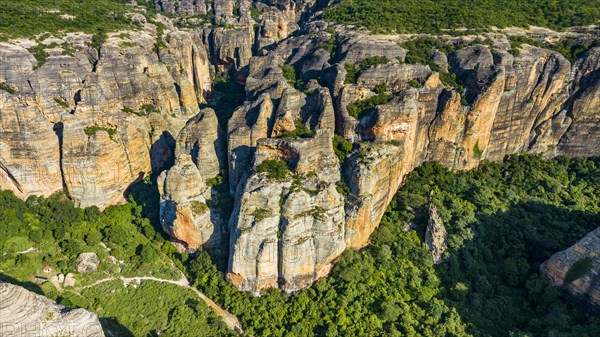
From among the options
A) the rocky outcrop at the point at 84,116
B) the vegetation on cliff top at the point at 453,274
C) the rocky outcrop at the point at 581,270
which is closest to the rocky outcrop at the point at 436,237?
the vegetation on cliff top at the point at 453,274

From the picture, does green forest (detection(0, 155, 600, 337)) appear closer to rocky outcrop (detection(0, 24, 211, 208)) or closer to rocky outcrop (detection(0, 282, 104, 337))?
rocky outcrop (detection(0, 24, 211, 208))

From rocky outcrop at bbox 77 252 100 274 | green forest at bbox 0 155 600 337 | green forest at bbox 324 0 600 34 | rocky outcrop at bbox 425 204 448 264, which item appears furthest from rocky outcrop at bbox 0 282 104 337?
green forest at bbox 324 0 600 34

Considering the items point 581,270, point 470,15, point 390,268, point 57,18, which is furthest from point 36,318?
point 470,15

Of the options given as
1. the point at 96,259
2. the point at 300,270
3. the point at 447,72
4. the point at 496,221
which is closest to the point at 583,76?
the point at 447,72

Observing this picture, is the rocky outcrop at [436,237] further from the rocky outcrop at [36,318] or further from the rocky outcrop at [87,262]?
the rocky outcrop at [87,262]

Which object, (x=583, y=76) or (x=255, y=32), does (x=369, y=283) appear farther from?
(x=255, y=32)

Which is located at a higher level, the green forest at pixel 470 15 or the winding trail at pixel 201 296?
the green forest at pixel 470 15
